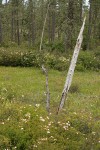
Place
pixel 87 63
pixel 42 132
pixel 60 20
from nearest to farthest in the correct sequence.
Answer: pixel 42 132
pixel 87 63
pixel 60 20

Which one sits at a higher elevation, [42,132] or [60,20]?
[42,132]

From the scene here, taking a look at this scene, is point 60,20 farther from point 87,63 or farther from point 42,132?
point 42,132

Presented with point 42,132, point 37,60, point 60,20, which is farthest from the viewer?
point 60,20

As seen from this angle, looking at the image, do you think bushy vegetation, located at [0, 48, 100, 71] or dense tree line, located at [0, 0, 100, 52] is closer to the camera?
bushy vegetation, located at [0, 48, 100, 71]

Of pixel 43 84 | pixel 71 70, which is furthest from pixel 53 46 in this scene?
pixel 71 70

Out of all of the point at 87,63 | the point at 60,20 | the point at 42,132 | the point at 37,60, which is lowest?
the point at 87,63

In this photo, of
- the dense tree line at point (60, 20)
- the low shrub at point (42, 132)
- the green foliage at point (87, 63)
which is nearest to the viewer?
the low shrub at point (42, 132)

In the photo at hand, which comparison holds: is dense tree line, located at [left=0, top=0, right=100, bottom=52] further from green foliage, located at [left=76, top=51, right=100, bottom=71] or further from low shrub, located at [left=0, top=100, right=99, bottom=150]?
low shrub, located at [left=0, top=100, right=99, bottom=150]

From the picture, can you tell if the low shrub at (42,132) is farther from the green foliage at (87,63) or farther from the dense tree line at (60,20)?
the green foliage at (87,63)

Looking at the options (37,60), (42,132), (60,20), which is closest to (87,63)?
(37,60)

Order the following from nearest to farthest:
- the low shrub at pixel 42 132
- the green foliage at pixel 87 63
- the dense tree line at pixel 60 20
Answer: the low shrub at pixel 42 132 < the green foliage at pixel 87 63 < the dense tree line at pixel 60 20

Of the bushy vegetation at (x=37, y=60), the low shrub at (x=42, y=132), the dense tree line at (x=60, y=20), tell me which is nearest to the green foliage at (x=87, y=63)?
the bushy vegetation at (x=37, y=60)

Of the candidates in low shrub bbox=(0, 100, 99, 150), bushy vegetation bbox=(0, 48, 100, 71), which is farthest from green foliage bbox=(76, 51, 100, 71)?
low shrub bbox=(0, 100, 99, 150)

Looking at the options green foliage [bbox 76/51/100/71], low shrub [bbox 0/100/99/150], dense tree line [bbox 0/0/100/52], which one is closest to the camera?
low shrub [bbox 0/100/99/150]
